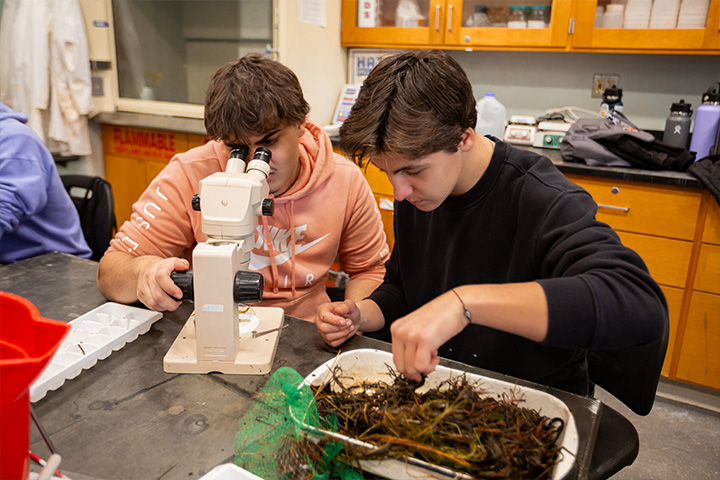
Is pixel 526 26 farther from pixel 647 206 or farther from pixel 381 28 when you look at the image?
pixel 647 206

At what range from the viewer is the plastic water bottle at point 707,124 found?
2410mm

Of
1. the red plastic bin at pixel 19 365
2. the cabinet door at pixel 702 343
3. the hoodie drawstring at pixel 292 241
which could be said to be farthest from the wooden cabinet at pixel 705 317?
the red plastic bin at pixel 19 365

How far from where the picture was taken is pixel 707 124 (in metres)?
2.43

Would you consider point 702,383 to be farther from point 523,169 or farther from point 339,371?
point 339,371

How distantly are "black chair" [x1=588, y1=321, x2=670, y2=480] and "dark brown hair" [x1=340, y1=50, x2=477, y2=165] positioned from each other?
54 cm

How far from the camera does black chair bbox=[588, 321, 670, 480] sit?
0.98m

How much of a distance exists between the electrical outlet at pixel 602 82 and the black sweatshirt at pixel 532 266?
210 cm

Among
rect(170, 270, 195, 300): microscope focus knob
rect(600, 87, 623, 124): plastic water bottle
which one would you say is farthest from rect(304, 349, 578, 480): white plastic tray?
rect(600, 87, 623, 124): plastic water bottle

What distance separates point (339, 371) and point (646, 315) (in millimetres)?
496

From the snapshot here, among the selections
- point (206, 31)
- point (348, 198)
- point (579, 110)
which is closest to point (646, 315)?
point (348, 198)

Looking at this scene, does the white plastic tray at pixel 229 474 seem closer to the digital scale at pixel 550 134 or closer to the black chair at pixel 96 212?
the black chair at pixel 96 212

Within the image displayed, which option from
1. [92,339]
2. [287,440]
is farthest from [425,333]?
[92,339]

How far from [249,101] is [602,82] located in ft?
7.79

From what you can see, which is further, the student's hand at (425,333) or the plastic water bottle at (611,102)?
the plastic water bottle at (611,102)
